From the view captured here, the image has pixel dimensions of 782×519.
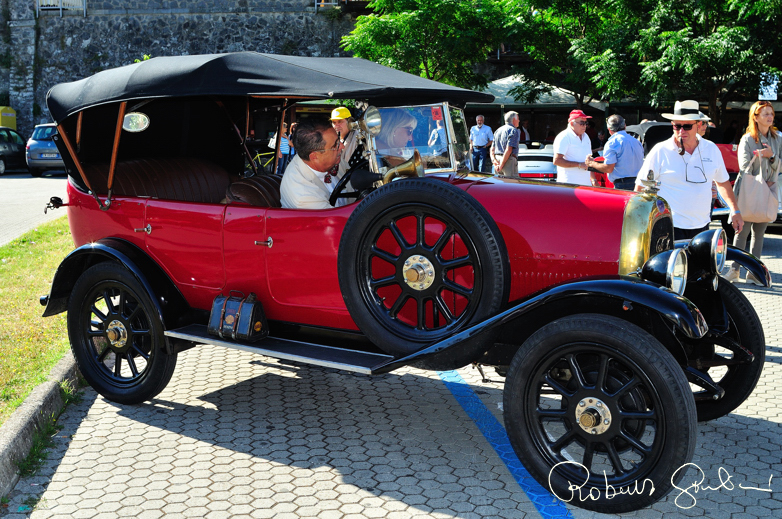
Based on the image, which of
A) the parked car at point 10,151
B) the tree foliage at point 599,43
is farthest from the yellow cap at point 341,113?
the parked car at point 10,151

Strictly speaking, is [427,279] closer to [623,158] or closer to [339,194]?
[339,194]

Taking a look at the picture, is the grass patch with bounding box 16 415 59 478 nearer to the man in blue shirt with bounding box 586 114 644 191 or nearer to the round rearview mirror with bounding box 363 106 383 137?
the round rearview mirror with bounding box 363 106 383 137

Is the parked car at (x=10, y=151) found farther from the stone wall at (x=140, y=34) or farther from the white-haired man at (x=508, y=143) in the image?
the white-haired man at (x=508, y=143)

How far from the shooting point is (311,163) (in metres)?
4.22

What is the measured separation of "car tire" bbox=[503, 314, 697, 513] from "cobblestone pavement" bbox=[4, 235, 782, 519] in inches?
7.7

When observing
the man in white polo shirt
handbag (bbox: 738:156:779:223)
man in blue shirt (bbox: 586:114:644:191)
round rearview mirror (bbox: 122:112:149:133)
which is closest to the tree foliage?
man in blue shirt (bbox: 586:114:644:191)

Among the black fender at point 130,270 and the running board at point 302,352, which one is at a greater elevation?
the black fender at point 130,270

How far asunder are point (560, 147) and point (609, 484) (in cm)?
529

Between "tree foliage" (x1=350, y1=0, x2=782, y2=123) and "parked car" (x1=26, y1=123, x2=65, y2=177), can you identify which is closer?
"tree foliage" (x1=350, y1=0, x2=782, y2=123)

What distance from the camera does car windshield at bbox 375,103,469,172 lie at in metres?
4.07

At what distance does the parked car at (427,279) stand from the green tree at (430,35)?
628 inches

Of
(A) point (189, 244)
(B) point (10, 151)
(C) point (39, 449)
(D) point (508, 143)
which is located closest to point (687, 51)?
(D) point (508, 143)

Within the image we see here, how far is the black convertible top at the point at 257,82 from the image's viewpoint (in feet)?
12.1

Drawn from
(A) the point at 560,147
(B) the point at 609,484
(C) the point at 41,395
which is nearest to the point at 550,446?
(B) the point at 609,484
